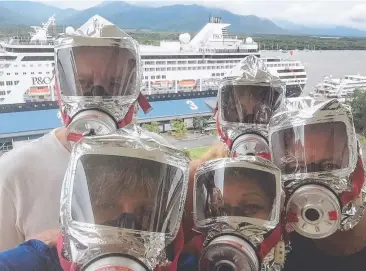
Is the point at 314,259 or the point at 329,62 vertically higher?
the point at 329,62

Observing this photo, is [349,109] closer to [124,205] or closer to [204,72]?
[124,205]

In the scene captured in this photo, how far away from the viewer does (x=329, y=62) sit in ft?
11.0

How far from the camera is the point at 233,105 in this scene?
1.06 meters

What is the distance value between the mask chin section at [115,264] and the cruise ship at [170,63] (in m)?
2.17

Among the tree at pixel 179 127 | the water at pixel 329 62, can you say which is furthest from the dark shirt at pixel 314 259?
the water at pixel 329 62

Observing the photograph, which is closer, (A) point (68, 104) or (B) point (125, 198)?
(B) point (125, 198)

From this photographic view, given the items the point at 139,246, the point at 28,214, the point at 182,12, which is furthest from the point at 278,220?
the point at 182,12

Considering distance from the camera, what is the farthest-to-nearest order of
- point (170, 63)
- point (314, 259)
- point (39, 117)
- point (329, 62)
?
point (170, 63), point (329, 62), point (39, 117), point (314, 259)

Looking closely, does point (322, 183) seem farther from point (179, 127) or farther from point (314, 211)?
point (179, 127)

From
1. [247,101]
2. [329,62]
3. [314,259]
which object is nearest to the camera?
[314,259]

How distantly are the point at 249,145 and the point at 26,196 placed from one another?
44 centimetres

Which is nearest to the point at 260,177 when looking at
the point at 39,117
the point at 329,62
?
the point at 39,117

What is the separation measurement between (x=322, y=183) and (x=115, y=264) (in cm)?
36

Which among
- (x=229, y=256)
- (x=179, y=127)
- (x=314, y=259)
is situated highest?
(x=229, y=256)
